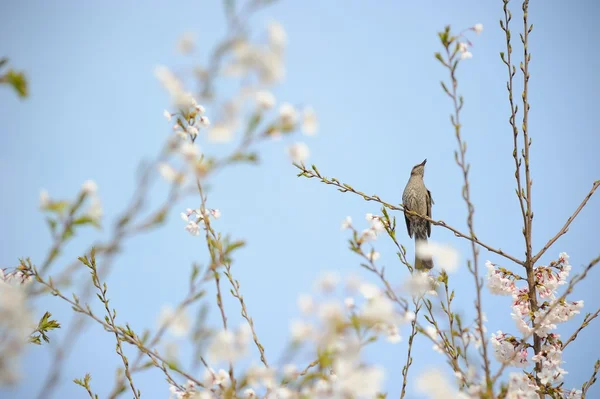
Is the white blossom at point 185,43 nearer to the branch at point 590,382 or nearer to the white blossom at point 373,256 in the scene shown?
the white blossom at point 373,256

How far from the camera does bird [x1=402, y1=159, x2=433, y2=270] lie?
17.5 feet

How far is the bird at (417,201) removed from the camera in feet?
17.5

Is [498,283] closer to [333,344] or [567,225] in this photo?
[567,225]

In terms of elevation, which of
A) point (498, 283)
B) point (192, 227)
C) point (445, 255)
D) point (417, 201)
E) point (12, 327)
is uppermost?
point (417, 201)

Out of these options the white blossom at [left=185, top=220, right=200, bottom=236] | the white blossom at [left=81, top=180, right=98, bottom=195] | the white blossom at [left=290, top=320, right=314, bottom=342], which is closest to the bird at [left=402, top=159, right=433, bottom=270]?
the white blossom at [left=185, top=220, right=200, bottom=236]

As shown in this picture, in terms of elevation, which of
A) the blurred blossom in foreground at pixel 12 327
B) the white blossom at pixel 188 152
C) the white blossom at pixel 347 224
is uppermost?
the white blossom at pixel 347 224

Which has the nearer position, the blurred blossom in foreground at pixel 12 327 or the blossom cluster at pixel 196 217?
the blurred blossom in foreground at pixel 12 327

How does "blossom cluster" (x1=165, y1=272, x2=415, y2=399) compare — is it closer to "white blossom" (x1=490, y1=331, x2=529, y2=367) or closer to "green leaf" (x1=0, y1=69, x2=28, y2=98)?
"green leaf" (x1=0, y1=69, x2=28, y2=98)

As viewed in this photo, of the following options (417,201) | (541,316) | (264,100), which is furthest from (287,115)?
(417,201)

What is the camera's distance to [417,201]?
5.66m

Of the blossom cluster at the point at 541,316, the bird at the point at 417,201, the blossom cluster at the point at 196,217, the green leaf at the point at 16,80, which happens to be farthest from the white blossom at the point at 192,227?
the bird at the point at 417,201

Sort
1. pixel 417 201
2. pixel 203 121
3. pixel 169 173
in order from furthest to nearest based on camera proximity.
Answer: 1. pixel 417 201
2. pixel 203 121
3. pixel 169 173

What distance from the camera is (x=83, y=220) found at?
3.23 ft

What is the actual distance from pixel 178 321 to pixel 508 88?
98.8 inches
